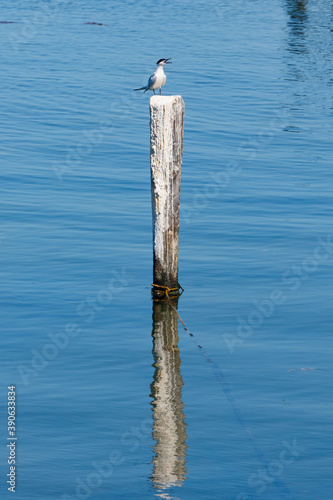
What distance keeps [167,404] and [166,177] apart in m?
3.50

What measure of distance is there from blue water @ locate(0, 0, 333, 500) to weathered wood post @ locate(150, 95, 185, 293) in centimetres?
72

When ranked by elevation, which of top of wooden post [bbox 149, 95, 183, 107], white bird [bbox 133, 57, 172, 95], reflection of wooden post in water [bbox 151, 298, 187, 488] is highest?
white bird [bbox 133, 57, 172, 95]

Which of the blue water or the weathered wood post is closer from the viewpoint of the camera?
the blue water

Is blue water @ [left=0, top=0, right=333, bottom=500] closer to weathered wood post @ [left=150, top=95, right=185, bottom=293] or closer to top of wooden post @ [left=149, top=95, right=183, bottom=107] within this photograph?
weathered wood post @ [left=150, top=95, right=185, bottom=293]

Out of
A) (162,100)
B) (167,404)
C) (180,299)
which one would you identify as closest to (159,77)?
(162,100)

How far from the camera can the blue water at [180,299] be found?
25.5 feet

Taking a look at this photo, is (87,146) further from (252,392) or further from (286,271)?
(252,392)

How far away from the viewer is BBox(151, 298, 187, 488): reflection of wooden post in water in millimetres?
7609

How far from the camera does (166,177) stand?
10938mm

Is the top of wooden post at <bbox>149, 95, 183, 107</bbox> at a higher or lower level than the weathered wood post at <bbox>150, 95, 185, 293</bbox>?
higher

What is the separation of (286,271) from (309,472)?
5.60 m

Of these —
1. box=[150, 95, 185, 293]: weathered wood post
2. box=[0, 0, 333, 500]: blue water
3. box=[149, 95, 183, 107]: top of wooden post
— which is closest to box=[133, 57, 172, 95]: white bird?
box=[0, 0, 333, 500]: blue water

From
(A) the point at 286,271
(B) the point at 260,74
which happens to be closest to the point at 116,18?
(B) the point at 260,74

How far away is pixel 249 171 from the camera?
60.8ft
